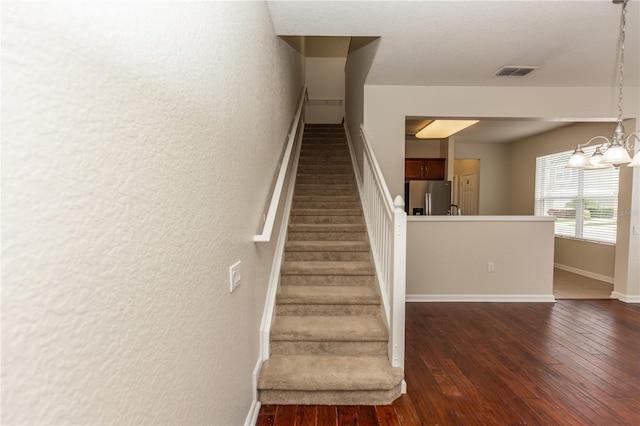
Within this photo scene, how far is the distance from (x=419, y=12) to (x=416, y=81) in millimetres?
1430

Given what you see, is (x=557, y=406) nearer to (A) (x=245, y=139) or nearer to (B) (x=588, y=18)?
(A) (x=245, y=139)

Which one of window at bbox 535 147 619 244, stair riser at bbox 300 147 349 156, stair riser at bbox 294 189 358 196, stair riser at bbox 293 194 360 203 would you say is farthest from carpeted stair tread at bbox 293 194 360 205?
A: window at bbox 535 147 619 244

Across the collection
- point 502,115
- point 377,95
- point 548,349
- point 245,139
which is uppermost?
point 377,95

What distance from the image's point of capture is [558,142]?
19.8ft

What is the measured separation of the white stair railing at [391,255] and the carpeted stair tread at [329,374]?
137 millimetres

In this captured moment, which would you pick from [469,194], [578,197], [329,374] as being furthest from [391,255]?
[469,194]

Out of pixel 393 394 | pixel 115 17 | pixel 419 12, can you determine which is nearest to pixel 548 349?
pixel 393 394

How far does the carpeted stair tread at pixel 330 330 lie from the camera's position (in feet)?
7.29

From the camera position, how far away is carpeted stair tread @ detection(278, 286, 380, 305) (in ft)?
8.20

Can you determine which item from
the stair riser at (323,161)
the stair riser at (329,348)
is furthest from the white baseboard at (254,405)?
the stair riser at (323,161)

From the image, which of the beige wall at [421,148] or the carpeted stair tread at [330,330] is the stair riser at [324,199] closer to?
the carpeted stair tread at [330,330]

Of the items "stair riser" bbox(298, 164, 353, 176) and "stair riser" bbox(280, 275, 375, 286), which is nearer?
"stair riser" bbox(280, 275, 375, 286)

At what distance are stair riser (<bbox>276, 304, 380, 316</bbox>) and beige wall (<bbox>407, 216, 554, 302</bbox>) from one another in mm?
1657

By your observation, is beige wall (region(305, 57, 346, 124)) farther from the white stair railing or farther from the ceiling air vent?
the white stair railing
